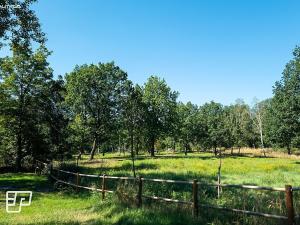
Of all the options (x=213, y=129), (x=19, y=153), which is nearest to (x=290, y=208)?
(x=19, y=153)

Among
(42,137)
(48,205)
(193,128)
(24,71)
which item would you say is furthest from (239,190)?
(193,128)

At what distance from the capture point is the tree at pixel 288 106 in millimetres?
51938

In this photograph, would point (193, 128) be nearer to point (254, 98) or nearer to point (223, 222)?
point (254, 98)

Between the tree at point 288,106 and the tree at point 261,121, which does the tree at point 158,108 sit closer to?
the tree at point 261,121

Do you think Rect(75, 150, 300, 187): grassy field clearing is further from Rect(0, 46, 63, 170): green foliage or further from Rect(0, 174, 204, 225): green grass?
Rect(0, 174, 204, 225): green grass

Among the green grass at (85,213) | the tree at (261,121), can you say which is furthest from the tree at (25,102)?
the tree at (261,121)

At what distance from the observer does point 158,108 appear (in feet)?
257

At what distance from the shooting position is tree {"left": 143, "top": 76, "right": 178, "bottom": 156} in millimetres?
Result: 75500

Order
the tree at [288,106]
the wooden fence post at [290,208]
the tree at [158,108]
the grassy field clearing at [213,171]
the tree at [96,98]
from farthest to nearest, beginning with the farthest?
the tree at [158,108], the tree at [96,98], the tree at [288,106], the grassy field clearing at [213,171], the wooden fence post at [290,208]

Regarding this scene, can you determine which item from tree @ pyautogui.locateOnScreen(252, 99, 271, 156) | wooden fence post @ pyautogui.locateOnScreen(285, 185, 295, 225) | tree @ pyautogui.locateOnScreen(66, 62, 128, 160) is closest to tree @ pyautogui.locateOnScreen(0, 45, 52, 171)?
tree @ pyautogui.locateOnScreen(66, 62, 128, 160)

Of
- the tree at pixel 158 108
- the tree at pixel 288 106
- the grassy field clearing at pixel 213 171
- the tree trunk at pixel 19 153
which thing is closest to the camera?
the grassy field clearing at pixel 213 171

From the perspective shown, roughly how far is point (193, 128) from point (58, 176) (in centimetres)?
7142

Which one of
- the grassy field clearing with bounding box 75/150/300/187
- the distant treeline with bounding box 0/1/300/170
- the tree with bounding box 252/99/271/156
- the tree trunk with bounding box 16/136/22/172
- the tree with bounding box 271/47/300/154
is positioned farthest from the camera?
the tree with bounding box 252/99/271/156

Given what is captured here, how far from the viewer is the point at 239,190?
19.1 meters
